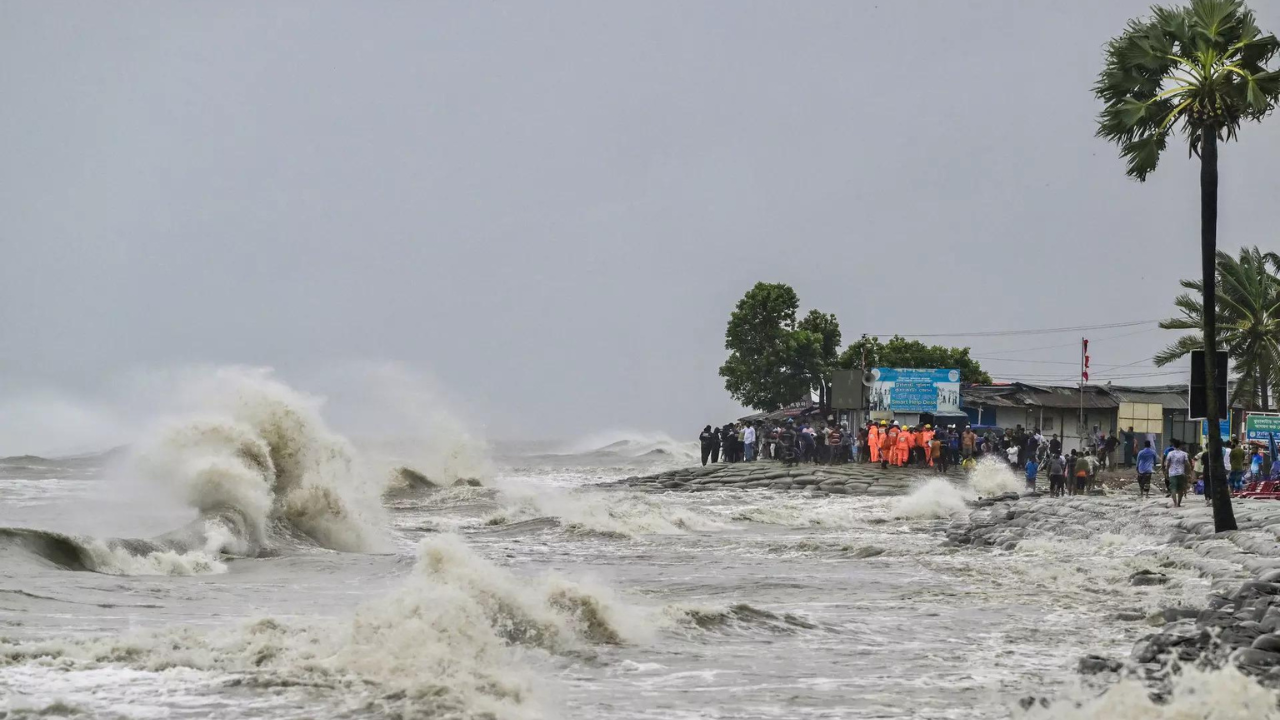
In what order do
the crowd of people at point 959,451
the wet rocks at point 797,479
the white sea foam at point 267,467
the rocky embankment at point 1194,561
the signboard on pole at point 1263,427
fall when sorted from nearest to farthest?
the rocky embankment at point 1194,561, the white sea foam at point 267,467, the crowd of people at point 959,451, the signboard on pole at point 1263,427, the wet rocks at point 797,479

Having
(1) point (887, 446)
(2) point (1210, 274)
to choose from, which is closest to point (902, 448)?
(1) point (887, 446)

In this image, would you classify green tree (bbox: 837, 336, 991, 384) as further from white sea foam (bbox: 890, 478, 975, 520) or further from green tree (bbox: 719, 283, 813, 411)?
white sea foam (bbox: 890, 478, 975, 520)

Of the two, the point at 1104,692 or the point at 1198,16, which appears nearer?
the point at 1104,692

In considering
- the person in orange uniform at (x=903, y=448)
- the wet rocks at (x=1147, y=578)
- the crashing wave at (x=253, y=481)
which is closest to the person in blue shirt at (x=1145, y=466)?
the person in orange uniform at (x=903, y=448)

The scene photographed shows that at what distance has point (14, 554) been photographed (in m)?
14.0

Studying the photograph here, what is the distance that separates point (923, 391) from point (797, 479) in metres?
13.4

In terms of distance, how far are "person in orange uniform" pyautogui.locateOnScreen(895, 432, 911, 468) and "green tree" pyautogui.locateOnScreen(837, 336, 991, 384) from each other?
36481 mm

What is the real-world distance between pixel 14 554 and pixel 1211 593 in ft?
41.9

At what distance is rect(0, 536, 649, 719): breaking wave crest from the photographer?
7676 mm

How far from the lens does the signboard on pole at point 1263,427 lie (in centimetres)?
2884

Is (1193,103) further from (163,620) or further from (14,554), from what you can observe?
(14,554)

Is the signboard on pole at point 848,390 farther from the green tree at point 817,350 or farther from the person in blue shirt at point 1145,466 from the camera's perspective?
the person in blue shirt at point 1145,466

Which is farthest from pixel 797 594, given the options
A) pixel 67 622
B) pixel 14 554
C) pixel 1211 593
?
pixel 14 554

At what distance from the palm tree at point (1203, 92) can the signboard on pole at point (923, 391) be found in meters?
30.0
